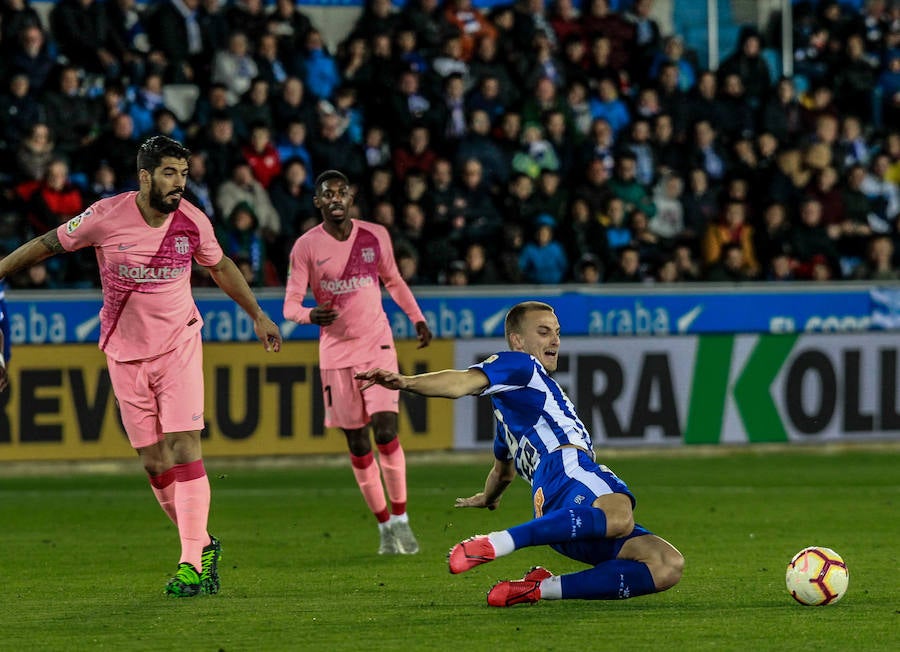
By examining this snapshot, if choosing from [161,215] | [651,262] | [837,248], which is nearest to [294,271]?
[161,215]

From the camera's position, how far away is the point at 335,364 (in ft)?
32.4

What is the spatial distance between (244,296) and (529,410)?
5.71ft

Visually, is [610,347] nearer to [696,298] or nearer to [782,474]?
[696,298]

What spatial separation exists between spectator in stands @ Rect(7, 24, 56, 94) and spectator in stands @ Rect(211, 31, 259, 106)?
1.75m

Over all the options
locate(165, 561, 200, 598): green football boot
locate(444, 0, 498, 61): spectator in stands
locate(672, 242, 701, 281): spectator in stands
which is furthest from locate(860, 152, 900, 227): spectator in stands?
locate(165, 561, 200, 598): green football boot

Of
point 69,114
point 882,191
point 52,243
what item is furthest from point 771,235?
point 52,243

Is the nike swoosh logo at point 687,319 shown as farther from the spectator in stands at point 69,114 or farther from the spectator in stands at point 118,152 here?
the spectator in stands at point 69,114

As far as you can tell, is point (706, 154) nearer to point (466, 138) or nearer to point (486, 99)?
point (486, 99)

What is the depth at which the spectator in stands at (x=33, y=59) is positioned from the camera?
15.3 m

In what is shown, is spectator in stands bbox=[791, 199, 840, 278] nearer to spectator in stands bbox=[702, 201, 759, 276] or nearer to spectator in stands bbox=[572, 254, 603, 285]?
spectator in stands bbox=[702, 201, 759, 276]

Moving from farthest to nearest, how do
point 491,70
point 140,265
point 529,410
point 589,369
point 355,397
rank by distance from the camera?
point 491,70 < point 589,369 < point 355,397 < point 140,265 < point 529,410

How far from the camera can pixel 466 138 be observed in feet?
54.6

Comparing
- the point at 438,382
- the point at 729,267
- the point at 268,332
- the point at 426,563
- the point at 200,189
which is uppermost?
the point at 200,189

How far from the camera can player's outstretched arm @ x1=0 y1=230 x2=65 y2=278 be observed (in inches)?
295
